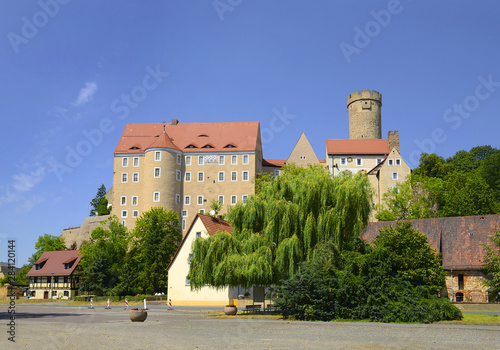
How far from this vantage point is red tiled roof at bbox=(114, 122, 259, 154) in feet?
292

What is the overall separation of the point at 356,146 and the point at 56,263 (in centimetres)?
5604

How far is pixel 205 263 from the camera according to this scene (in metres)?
29.5

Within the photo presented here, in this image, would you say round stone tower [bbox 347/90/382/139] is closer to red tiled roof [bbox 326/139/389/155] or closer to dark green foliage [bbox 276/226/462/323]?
red tiled roof [bbox 326/139/389/155]

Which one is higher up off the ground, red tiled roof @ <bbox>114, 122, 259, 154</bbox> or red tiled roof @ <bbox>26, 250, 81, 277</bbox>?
red tiled roof @ <bbox>114, 122, 259, 154</bbox>

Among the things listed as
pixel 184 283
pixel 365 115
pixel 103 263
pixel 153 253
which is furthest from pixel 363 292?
pixel 365 115

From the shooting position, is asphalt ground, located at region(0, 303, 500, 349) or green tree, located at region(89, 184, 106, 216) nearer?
asphalt ground, located at region(0, 303, 500, 349)

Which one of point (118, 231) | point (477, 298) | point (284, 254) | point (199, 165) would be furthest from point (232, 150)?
point (284, 254)

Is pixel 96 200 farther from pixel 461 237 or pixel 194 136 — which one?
pixel 461 237

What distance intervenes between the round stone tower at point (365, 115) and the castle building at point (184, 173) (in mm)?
31623

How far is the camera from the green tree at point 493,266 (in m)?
34.6

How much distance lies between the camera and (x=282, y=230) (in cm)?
2838

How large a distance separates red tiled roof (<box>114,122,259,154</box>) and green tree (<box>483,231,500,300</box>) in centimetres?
5269

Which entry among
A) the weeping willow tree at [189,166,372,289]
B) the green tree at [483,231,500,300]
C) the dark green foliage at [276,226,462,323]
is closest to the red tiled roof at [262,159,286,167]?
the green tree at [483,231,500,300]

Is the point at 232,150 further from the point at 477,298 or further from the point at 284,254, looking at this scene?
the point at 284,254
